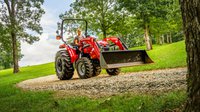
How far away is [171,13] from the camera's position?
38031mm

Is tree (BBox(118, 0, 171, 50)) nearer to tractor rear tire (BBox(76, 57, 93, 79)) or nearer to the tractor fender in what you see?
the tractor fender

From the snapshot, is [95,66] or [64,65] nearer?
[95,66]

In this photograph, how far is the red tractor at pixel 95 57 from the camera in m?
12.9

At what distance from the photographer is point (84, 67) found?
1387 centimetres

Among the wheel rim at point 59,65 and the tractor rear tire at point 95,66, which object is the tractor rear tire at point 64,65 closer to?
the wheel rim at point 59,65

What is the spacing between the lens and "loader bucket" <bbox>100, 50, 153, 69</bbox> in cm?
1275

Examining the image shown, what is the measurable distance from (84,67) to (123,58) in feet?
6.18

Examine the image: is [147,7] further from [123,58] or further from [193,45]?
[193,45]

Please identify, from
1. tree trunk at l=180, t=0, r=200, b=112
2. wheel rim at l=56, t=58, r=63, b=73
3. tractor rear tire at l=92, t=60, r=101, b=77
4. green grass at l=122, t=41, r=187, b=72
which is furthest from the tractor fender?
tree trunk at l=180, t=0, r=200, b=112

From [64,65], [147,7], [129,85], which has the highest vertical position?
[147,7]

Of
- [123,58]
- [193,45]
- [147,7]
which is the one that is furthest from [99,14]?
[193,45]

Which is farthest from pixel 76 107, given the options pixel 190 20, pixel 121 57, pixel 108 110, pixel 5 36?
pixel 5 36

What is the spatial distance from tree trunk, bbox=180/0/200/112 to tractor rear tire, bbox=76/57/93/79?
1005 centimetres

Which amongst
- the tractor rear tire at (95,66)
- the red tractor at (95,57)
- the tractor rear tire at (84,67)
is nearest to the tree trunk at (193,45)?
the red tractor at (95,57)
